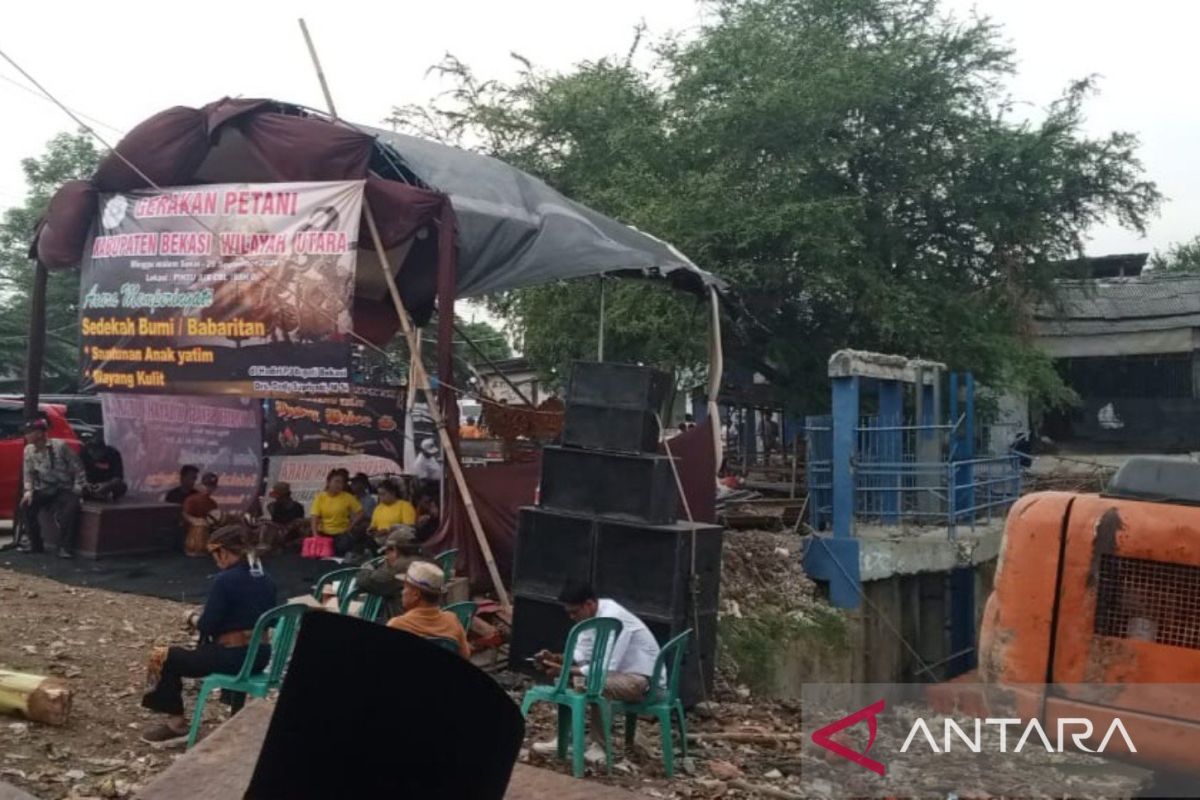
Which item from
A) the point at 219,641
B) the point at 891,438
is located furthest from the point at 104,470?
the point at 891,438

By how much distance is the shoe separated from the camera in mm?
6551

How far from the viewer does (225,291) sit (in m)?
11.1

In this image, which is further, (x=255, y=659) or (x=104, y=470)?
(x=104, y=470)

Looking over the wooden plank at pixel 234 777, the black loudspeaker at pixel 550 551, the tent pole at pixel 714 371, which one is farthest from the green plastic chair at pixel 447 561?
the wooden plank at pixel 234 777

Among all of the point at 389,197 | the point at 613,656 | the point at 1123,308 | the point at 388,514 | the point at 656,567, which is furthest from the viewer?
the point at 1123,308

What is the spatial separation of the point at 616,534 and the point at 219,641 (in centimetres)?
316

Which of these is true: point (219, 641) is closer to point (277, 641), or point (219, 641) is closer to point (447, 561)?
point (277, 641)

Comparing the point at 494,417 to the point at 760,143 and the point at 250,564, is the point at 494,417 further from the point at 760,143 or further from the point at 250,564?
→ the point at 760,143

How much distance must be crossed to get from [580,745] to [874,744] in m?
2.69

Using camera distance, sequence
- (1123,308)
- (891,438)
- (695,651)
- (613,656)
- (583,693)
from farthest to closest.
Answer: (1123,308), (891,438), (695,651), (613,656), (583,693)

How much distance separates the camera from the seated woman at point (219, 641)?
6.51 metres

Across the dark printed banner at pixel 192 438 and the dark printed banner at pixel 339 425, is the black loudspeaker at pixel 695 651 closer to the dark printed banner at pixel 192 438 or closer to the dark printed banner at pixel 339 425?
the dark printed banner at pixel 339 425

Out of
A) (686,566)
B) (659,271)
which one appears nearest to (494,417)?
(659,271)

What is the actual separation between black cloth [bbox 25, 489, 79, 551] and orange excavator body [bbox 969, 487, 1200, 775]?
10.7 metres
